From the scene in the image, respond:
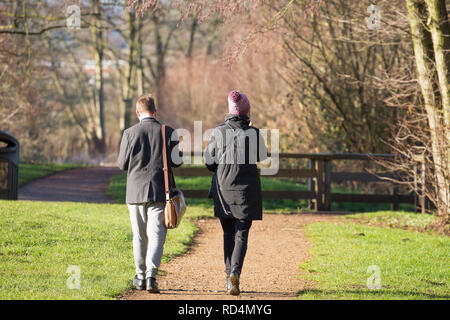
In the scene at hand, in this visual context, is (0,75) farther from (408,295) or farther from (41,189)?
(408,295)

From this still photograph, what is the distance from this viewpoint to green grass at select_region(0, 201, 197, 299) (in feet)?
20.0

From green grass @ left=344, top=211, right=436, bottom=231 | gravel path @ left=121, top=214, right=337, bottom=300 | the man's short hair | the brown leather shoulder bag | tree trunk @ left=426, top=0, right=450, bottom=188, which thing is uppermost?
tree trunk @ left=426, top=0, right=450, bottom=188

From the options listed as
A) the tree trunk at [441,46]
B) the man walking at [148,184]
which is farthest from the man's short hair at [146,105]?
the tree trunk at [441,46]

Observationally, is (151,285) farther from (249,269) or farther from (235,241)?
(249,269)

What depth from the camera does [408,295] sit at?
6.33m

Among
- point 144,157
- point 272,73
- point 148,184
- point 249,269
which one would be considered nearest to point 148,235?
point 148,184

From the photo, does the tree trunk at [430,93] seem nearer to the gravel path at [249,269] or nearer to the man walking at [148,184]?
the gravel path at [249,269]

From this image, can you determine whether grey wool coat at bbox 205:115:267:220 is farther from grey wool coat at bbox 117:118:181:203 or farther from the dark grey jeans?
grey wool coat at bbox 117:118:181:203

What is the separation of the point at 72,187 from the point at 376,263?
12.6 m

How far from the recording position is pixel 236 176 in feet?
20.3

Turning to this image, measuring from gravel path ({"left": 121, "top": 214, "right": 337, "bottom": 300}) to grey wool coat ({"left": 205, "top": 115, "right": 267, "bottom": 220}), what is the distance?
817 mm

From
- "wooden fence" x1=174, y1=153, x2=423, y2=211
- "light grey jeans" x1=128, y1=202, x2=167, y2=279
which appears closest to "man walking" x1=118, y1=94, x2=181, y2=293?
"light grey jeans" x1=128, y1=202, x2=167, y2=279
